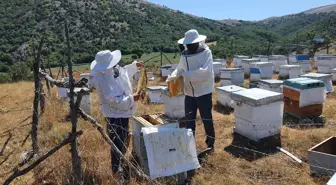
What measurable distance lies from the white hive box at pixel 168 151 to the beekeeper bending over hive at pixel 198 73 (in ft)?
3.16

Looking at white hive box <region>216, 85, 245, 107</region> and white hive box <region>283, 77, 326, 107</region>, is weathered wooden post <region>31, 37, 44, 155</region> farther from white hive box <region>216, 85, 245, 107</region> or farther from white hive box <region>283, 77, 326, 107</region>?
white hive box <region>283, 77, 326, 107</region>

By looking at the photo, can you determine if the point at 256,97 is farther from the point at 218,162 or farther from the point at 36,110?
the point at 36,110

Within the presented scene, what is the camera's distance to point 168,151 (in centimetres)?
375

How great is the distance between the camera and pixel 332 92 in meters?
8.95

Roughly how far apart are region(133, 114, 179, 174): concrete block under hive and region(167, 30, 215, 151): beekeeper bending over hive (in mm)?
571

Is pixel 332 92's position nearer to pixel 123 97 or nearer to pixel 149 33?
pixel 123 97

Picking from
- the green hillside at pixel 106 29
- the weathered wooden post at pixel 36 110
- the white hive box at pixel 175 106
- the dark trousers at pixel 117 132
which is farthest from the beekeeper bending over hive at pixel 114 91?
the green hillside at pixel 106 29

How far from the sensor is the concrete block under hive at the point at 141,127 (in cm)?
397

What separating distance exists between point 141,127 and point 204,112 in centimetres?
100

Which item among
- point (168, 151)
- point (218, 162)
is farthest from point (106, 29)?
point (168, 151)

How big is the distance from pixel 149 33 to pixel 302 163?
2433 inches

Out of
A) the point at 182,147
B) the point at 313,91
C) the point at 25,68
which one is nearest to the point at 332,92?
the point at 313,91

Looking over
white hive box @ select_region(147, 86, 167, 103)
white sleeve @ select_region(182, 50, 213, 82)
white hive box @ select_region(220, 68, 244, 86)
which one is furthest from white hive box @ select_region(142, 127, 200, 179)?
white hive box @ select_region(220, 68, 244, 86)

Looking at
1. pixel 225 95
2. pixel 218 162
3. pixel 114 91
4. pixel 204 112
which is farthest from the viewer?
pixel 225 95
